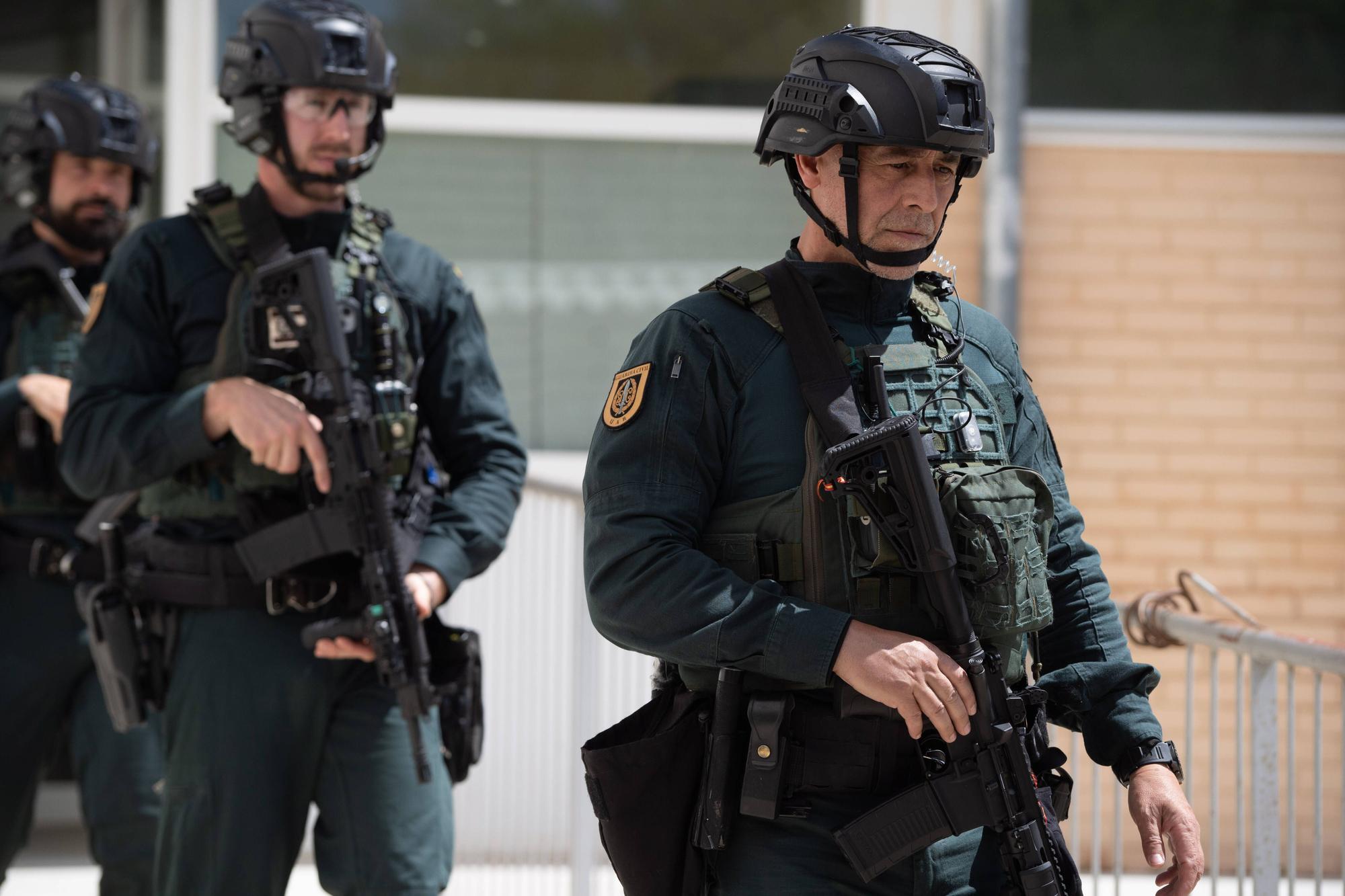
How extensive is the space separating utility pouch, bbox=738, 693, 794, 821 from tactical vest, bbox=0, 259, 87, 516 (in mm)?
2750

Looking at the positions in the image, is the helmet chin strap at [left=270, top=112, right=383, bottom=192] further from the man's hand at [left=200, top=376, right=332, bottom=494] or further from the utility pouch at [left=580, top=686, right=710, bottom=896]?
the utility pouch at [left=580, top=686, right=710, bottom=896]

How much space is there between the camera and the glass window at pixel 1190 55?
5625 mm

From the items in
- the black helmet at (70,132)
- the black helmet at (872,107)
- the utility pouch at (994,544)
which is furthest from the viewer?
the black helmet at (70,132)

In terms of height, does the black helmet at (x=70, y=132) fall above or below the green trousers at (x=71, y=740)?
above

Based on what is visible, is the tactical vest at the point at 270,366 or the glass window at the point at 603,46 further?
the glass window at the point at 603,46

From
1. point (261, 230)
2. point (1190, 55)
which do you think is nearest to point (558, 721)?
point (261, 230)

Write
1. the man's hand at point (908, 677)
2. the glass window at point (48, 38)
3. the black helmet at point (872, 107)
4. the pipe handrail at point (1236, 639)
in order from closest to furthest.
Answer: the man's hand at point (908, 677), the black helmet at point (872, 107), the pipe handrail at point (1236, 639), the glass window at point (48, 38)

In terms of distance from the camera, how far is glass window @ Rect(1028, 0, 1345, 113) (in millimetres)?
5625

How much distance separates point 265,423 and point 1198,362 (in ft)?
12.2

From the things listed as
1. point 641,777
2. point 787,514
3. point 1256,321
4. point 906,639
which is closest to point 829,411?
point 787,514

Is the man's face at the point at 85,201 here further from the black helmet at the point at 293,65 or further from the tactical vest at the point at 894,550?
the tactical vest at the point at 894,550

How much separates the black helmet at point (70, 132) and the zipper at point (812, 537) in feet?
9.77

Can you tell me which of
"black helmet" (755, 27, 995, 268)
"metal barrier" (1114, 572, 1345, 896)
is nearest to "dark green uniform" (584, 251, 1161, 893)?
"black helmet" (755, 27, 995, 268)

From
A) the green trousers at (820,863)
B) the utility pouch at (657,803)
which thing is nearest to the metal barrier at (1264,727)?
the green trousers at (820,863)
